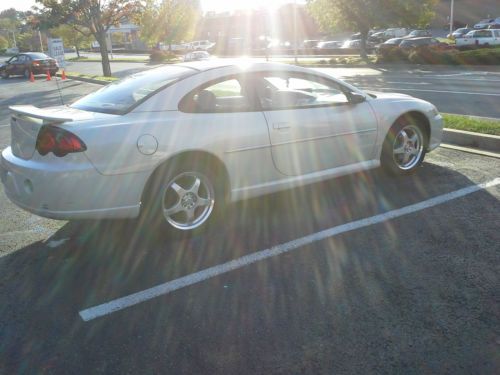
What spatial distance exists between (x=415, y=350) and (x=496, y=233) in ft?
6.38

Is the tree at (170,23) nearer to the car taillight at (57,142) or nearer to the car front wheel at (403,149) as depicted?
the car front wheel at (403,149)

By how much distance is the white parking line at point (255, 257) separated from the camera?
10.7 ft

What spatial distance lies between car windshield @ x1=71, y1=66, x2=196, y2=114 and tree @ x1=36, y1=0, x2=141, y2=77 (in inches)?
797

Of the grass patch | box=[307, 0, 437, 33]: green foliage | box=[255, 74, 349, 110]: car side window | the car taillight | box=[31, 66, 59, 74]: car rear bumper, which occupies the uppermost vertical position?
box=[307, 0, 437, 33]: green foliage

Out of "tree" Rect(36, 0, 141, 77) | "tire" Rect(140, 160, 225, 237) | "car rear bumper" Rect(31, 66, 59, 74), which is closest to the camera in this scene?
"tire" Rect(140, 160, 225, 237)

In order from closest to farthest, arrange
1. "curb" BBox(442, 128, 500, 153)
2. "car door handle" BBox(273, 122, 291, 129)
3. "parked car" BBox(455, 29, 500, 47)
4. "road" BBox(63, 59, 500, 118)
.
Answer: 1. "car door handle" BBox(273, 122, 291, 129)
2. "curb" BBox(442, 128, 500, 153)
3. "road" BBox(63, 59, 500, 118)
4. "parked car" BBox(455, 29, 500, 47)

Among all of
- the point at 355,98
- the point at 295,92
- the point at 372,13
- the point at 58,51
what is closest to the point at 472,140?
the point at 355,98

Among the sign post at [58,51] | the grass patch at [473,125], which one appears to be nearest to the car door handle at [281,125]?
the grass patch at [473,125]

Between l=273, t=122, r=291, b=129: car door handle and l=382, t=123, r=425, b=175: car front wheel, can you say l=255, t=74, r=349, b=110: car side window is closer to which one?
l=273, t=122, r=291, b=129: car door handle

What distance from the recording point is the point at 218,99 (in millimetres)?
4648

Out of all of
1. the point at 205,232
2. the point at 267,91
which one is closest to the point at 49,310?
the point at 205,232

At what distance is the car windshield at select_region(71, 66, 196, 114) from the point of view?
168 inches

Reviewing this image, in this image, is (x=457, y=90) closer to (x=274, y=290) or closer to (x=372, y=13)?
(x=274, y=290)

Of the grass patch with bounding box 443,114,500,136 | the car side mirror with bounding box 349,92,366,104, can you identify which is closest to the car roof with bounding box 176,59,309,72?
the car side mirror with bounding box 349,92,366,104
